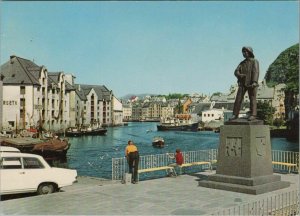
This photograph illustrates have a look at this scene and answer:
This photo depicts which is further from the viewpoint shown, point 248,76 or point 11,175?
point 248,76

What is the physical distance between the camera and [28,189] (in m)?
14.1

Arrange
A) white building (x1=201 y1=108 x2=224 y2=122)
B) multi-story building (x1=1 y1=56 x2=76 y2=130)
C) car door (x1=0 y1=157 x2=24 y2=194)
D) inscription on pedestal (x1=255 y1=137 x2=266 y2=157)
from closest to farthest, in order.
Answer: car door (x1=0 y1=157 x2=24 y2=194)
inscription on pedestal (x1=255 y1=137 x2=266 y2=157)
multi-story building (x1=1 y1=56 x2=76 y2=130)
white building (x1=201 y1=108 x2=224 y2=122)

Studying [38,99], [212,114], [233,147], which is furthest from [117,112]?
[233,147]

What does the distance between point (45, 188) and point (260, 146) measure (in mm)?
8389

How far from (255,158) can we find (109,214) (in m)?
6.51

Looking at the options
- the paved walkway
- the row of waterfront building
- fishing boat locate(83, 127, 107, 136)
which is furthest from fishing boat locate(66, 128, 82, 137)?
the paved walkway

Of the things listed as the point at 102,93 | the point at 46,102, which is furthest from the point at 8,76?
the point at 102,93

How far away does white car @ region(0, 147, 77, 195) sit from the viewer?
44.8ft

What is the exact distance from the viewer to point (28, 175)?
1402cm

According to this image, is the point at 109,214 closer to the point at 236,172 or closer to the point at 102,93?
the point at 236,172

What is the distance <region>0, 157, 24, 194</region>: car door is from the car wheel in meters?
0.77

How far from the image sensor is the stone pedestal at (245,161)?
1488 cm

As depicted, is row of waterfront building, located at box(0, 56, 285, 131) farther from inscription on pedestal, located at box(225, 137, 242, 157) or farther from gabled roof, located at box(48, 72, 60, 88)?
inscription on pedestal, located at box(225, 137, 242, 157)

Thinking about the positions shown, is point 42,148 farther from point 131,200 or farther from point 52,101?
point 52,101
